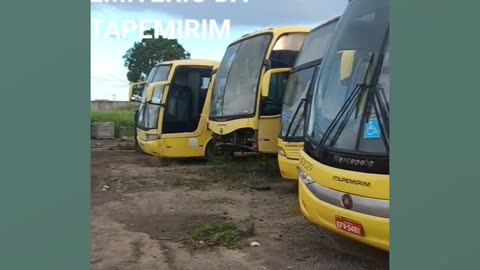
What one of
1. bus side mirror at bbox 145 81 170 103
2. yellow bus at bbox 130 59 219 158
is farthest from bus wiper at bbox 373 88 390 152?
bus side mirror at bbox 145 81 170 103

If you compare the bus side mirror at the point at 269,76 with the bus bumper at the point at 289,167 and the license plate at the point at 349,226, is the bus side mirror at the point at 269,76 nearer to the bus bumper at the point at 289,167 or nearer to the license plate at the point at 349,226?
the bus bumper at the point at 289,167

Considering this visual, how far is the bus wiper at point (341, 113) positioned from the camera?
3447 millimetres

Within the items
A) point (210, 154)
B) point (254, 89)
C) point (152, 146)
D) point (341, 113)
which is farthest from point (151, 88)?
point (341, 113)

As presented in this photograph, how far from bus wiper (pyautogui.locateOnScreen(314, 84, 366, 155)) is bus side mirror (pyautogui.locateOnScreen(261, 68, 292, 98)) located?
2758mm

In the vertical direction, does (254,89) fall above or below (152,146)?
above

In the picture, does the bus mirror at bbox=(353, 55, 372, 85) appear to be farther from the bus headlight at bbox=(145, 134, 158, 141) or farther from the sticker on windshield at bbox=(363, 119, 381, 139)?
the bus headlight at bbox=(145, 134, 158, 141)

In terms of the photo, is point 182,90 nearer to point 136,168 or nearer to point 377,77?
point 136,168

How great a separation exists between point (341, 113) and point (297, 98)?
2823 mm

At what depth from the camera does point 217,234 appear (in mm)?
4750

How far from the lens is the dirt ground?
13.3 feet

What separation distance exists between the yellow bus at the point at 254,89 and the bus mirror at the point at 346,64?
277 cm

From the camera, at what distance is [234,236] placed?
4699mm

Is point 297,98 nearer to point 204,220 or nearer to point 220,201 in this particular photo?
point 220,201

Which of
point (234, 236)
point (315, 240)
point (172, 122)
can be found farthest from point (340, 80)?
point (172, 122)
